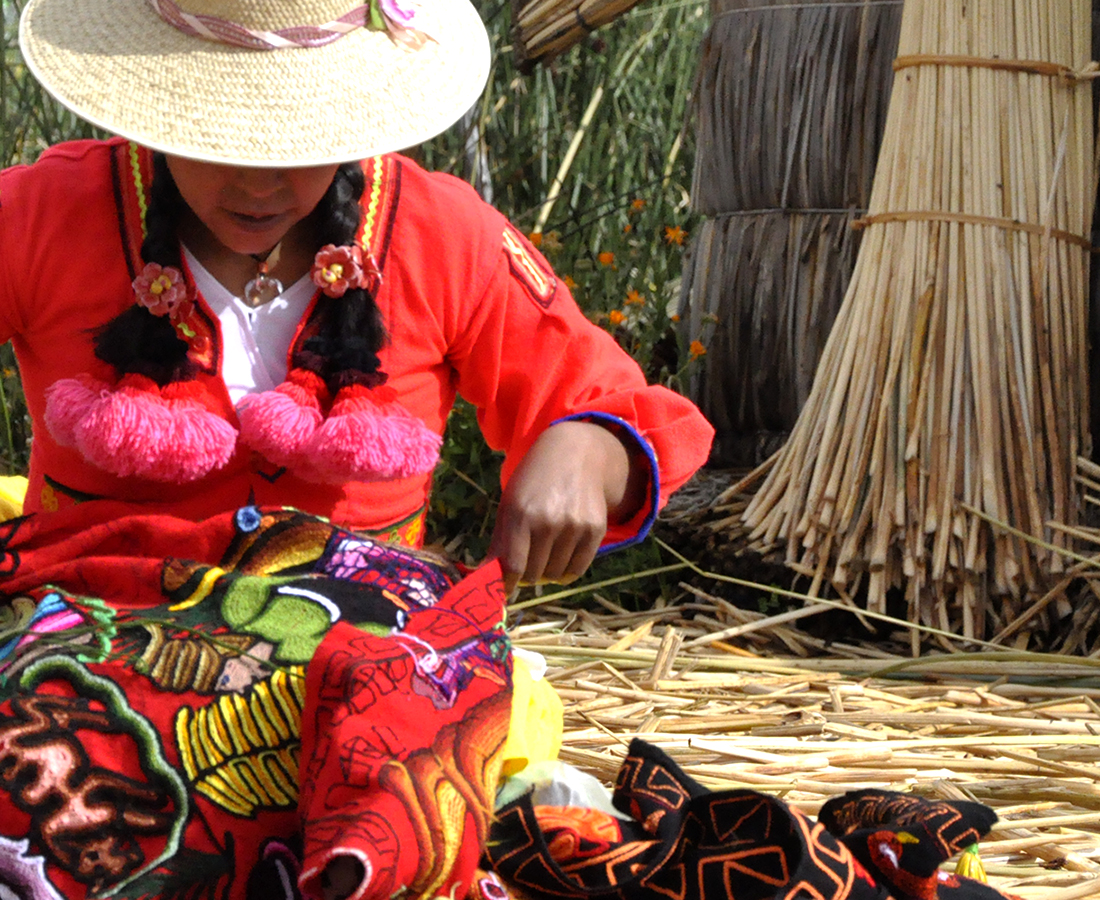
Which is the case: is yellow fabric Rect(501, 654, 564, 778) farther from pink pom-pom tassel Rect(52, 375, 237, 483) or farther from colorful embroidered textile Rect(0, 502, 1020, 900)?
pink pom-pom tassel Rect(52, 375, 237, 483)

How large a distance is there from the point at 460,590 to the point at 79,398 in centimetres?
43

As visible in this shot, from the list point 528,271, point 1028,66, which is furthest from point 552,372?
point 1028,66

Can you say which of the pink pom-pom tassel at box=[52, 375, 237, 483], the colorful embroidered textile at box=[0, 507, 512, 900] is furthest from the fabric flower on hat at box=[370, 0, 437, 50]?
the colorful embroidered textile at box=[0, 507, 512, 900]

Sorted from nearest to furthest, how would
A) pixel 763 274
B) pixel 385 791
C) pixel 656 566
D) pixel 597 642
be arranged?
pixel 385 791 → pixel 597 642 → pixel 656 566 → pixel 763 274

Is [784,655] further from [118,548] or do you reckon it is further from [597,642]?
[118,548]

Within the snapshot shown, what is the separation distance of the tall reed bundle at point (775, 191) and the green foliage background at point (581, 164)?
5.0 inches

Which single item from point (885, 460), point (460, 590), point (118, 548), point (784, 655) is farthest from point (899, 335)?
point (118, 548)

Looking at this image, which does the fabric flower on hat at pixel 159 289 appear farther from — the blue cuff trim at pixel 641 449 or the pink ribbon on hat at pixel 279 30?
the blue cuff trim at pixel 641 449

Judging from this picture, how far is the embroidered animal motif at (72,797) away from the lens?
110 cm

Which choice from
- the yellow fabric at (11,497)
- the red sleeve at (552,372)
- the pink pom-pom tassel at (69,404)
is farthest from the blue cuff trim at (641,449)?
the yellow fabric at (11,497)

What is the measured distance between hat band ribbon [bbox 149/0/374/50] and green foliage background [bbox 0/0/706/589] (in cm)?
145

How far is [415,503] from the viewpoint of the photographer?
1.64 metres

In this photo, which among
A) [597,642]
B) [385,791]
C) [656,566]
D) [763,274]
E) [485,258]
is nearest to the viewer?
[385,791]

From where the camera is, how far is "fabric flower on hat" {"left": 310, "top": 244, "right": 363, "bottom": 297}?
4.77 feet
